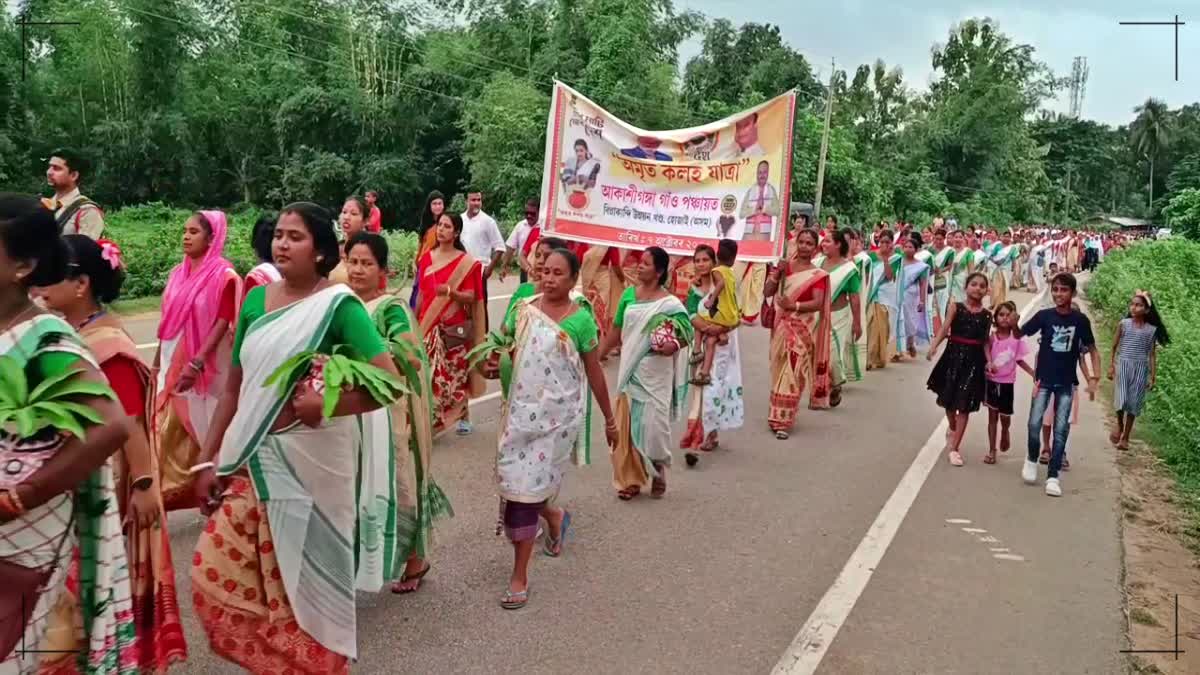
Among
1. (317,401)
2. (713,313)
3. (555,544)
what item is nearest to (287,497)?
(317,401)

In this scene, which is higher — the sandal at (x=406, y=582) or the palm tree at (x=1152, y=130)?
the palm tree at (x=1152, y=130)

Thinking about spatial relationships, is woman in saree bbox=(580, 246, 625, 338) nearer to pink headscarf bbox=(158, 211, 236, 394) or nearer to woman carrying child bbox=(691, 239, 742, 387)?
woman carrying child bbox=(691, 239, 742, 387)

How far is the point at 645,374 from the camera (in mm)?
6336

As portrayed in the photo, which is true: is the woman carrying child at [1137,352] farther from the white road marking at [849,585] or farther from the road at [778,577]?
the white road marking at [849,585]

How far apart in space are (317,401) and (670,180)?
238 inches

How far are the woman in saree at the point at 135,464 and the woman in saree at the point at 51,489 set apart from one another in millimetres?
459

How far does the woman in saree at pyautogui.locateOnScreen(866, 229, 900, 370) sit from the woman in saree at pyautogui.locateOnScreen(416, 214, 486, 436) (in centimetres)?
642

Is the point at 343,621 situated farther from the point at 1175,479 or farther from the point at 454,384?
the point at 1175,479

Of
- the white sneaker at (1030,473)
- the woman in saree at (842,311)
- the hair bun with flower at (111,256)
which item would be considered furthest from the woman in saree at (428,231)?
the white sneaker at (1030,473)

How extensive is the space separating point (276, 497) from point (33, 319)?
1.06 metres

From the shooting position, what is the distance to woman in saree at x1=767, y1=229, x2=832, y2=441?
8492mm

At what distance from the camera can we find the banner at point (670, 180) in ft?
27.3

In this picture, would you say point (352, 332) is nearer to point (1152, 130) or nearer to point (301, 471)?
point (301, 471)

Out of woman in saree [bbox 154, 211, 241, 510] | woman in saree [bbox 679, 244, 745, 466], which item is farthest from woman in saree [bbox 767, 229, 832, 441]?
woman in saree [bbox 154, 211, 241, 510]
